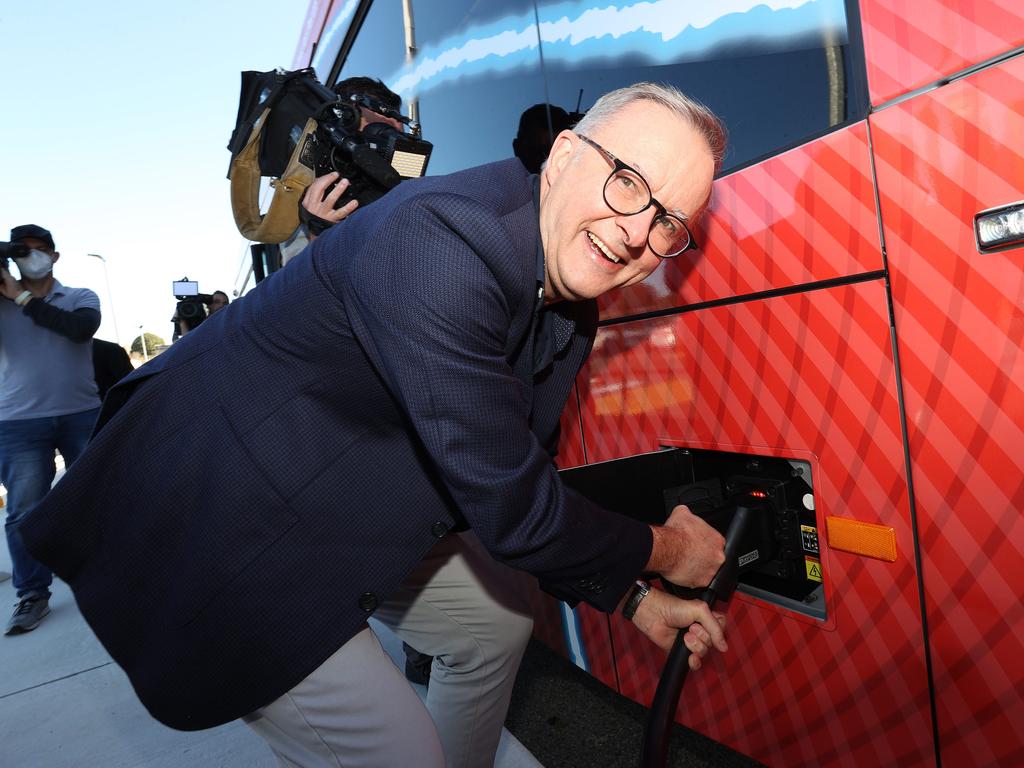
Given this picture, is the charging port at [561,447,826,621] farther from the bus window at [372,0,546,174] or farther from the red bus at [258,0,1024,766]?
the bus window at [372,0,546,174]

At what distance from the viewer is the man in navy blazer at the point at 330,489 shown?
106 centimetres

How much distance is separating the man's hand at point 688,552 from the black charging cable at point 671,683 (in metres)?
0.02

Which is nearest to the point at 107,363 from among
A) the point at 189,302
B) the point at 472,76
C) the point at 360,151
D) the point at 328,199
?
the point at 189,302

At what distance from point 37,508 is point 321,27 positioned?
304 cm

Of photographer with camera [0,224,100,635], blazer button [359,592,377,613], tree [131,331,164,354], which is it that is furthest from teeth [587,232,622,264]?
tree [131,331,164,354]

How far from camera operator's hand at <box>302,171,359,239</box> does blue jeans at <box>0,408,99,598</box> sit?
→ 229 cm

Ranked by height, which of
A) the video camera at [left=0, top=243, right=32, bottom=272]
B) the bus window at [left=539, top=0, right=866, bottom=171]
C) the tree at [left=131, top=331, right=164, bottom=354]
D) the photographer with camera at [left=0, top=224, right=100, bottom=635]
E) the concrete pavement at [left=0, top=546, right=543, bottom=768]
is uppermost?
the bus window at [left=539, top=0, right=866, bottom=171]

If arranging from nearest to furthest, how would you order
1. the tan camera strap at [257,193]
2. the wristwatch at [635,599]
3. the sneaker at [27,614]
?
the wristwatch at [635,599]
the tan camera strap at [257,193]
the sneaker at [27,614]

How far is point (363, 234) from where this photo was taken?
1032 mm

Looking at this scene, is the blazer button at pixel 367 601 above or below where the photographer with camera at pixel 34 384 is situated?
above

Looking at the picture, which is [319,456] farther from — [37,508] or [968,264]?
[968,264]

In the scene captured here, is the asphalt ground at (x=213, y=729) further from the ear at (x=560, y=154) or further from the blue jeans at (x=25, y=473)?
A: the ear at (x=560, y=154)

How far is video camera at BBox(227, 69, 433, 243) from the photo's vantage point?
6.52 ft

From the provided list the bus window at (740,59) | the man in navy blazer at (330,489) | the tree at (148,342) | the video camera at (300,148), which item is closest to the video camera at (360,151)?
the video camera at (300,148)
